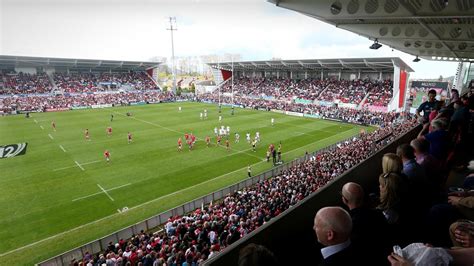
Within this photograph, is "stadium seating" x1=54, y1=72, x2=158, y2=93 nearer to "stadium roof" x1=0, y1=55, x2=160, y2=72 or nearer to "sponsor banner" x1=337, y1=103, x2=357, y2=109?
"stadium roof" x1=0, y1=55, x2=160, y2=72

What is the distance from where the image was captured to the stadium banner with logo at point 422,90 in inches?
1411

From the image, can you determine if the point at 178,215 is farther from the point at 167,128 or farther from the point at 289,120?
the point at 289,120


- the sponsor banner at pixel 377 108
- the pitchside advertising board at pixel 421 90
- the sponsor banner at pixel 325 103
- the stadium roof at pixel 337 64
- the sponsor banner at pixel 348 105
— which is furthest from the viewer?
the sponsor banner at pixel 325 103

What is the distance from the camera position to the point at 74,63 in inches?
2413

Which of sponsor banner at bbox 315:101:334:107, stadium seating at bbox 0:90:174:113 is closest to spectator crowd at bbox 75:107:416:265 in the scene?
sponsor banner at bbox 315:101:334:107

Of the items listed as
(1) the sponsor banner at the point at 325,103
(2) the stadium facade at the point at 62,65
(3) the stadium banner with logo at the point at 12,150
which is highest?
(2) the stadium facade at the point at 62,65

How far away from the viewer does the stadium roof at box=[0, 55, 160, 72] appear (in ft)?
180

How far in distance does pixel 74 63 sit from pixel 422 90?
66268mm

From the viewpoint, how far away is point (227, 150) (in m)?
25.4

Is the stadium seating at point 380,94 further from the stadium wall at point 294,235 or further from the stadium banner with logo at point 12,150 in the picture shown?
the stadium banner with logo at point 12,150

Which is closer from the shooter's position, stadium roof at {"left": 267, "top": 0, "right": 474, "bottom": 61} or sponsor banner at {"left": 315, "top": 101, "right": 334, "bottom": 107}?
stadium roof at {"left": 267, "top": 0, "right": 474, "bottom": 61}

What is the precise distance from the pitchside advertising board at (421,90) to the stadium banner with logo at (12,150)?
45357mm

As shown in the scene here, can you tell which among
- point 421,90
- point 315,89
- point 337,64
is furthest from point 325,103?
point 421,90

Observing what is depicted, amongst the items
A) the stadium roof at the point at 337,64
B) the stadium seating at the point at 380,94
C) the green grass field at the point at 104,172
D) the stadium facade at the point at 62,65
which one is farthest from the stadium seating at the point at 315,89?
the stadium facade at the point at 62,65
